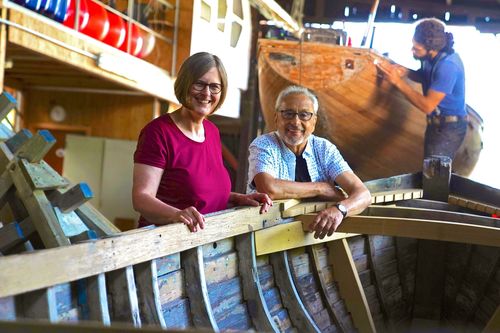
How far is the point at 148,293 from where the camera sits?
2324 mm

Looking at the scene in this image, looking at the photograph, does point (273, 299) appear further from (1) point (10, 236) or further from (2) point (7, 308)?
(2) point (7, 308)

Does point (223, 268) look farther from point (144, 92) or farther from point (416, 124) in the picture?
point (416, 124)

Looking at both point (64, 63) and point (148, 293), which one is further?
point (64, 63)

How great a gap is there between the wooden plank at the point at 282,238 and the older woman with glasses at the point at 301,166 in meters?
0.07

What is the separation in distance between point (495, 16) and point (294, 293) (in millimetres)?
9843

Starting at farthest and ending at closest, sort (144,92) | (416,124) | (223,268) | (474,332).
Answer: (416,124) → (144,92) → (474,332) → (223,268)

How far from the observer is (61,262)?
1.80 metres

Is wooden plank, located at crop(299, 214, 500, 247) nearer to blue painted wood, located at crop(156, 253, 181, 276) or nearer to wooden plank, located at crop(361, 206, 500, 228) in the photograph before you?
wooden plank, located at crop(361, 206, 500, 228)

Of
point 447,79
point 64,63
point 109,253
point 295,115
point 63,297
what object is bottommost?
point 63,297

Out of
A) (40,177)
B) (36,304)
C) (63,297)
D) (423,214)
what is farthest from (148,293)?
(40,177)

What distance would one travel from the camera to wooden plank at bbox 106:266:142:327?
218 centimetres

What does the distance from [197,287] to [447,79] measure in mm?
6899

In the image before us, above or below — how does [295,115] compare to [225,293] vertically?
above

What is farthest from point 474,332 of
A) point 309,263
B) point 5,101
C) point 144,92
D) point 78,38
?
point 144,92
